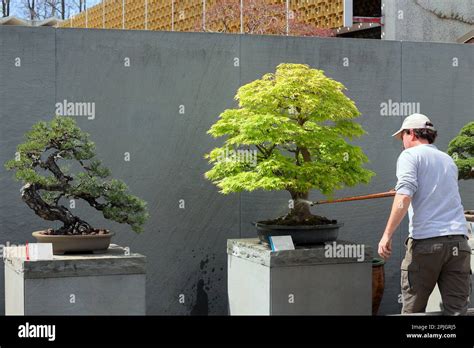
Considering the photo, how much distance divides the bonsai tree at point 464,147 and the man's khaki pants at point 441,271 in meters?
2.09

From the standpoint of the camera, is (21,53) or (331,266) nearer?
(331,266)

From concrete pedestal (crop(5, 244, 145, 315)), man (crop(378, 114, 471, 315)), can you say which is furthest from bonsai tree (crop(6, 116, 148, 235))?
man (crop(378, 114, 471, 315))

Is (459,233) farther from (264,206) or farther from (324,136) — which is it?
(264,206)

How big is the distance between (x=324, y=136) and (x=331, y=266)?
2.86 feet

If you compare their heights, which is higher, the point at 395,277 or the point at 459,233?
the point at 459,233

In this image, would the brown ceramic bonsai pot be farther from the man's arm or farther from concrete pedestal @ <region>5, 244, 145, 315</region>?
the man's arm

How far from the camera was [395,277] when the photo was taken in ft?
21.5

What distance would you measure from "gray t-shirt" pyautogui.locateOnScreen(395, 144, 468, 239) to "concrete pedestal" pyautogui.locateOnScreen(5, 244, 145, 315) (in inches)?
61.5

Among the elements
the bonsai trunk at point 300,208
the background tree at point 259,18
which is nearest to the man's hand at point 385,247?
the bonsai trunk at point 300,208

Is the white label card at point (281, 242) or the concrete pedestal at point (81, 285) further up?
the white label card at point (281, 242)

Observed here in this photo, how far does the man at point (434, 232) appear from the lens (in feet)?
13.5

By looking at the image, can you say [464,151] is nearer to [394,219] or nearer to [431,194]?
[431,194]

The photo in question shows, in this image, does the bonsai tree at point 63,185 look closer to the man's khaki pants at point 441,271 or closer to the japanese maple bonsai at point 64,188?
the japanese maple bonsai at point 64,188

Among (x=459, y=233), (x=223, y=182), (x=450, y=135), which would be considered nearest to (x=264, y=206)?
(x=223, y=182)
